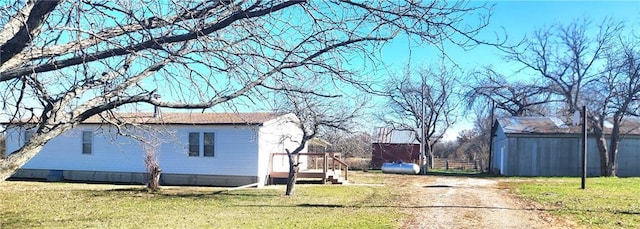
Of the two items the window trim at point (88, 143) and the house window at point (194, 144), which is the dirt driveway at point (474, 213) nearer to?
the house window at point (194, 144)

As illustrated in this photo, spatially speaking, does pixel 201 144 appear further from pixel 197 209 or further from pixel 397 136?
pixel 397 136

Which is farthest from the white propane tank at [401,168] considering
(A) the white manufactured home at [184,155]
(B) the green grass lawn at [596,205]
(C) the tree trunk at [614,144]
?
(B) the green grass lawn at [596,205]

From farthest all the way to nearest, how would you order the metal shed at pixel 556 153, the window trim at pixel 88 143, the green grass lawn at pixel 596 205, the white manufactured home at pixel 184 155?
the metal shed at pixel 556 153 < the window trim at pixel 88 143 < the white manufactured home at pixel 184 155 < the green grass lawn at pixel 596 205

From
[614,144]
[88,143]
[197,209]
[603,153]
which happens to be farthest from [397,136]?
[197,209]

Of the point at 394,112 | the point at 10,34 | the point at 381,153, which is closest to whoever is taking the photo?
the point at 10,34

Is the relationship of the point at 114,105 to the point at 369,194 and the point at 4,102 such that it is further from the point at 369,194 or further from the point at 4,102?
the point at 369,194

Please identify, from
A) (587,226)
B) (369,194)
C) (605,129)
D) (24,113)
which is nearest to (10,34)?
(24,113)

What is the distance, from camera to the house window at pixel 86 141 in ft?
70.4

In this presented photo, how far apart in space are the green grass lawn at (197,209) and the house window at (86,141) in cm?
569

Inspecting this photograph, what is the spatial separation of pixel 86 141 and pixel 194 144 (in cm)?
488

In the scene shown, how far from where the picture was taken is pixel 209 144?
790 inches

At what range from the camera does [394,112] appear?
43188mm

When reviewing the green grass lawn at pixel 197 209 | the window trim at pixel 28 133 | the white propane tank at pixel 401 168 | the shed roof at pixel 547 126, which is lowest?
the white propane tank at pixel 401 168

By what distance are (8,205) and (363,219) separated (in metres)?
8.39
